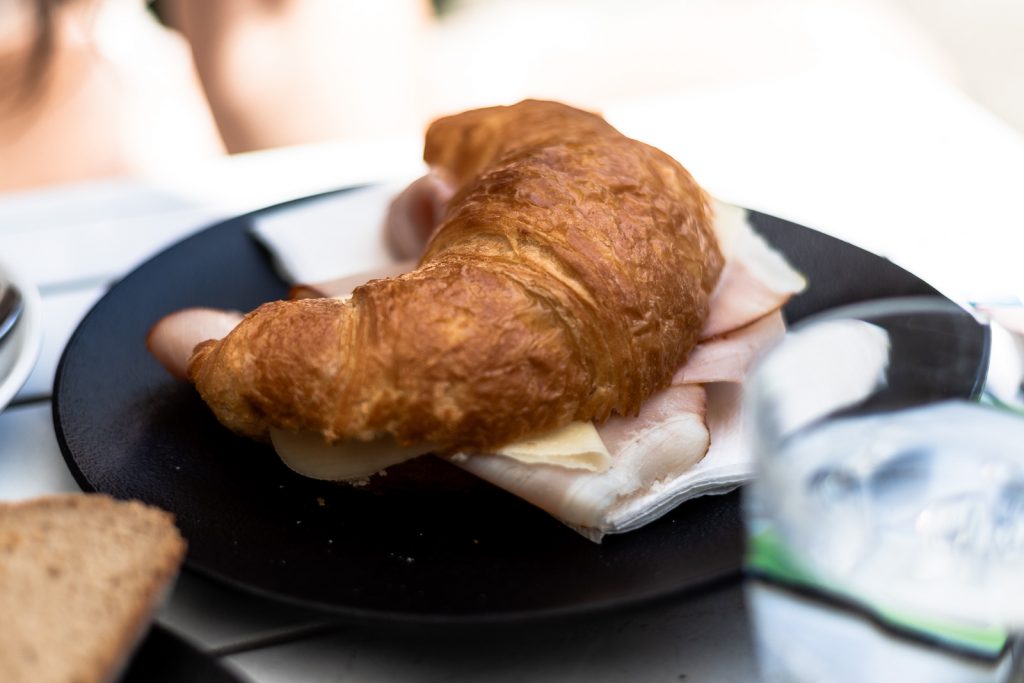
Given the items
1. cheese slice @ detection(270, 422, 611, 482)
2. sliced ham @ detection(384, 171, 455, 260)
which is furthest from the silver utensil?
sliced ham @ detection(384, 171, 455, 260)

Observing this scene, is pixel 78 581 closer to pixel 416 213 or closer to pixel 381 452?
pixel 381 452

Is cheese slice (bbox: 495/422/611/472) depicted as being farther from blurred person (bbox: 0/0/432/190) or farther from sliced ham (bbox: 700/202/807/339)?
blurred person (bbox: 0/0/432/190)

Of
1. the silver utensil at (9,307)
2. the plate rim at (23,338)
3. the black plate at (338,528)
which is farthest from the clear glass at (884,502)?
the silver utensil at (9,307)

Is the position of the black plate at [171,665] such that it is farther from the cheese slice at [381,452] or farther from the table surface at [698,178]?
the cheese slice at [381,452]

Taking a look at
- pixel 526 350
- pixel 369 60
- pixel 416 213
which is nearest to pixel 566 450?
pixel 526 350

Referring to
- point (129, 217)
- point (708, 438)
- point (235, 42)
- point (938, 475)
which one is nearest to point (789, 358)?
point (938, 475)
